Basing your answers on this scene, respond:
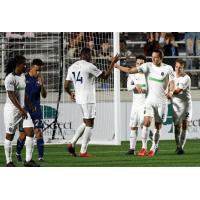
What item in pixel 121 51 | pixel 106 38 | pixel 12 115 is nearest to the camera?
pixel 12 115

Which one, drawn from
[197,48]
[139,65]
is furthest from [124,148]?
[197,48]

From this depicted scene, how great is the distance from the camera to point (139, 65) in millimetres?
17484

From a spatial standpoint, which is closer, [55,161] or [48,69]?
[55,161]

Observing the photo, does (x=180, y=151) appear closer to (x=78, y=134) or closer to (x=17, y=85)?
(x=78, y=134)

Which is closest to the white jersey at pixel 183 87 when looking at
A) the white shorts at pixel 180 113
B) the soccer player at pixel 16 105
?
the white shorts at pixel 180 113

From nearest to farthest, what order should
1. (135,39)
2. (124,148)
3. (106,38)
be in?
(124,148) → (106,38) → (135,39)

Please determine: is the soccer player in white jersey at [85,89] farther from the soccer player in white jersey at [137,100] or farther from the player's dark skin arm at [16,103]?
the player's dark skin arm at [16,103]

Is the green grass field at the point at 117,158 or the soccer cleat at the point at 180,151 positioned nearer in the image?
the green grass field at the point at 117,158

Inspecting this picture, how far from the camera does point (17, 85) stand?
14.9 meters

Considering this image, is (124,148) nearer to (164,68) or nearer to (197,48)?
(164,68)

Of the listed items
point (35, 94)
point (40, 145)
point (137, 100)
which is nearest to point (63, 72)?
point (137, 100)

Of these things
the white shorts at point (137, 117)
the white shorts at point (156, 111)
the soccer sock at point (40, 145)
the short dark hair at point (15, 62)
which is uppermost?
the short dark hair at point (15, 62)

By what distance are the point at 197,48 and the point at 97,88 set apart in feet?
10.2

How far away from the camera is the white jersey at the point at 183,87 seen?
1802 centimetres
